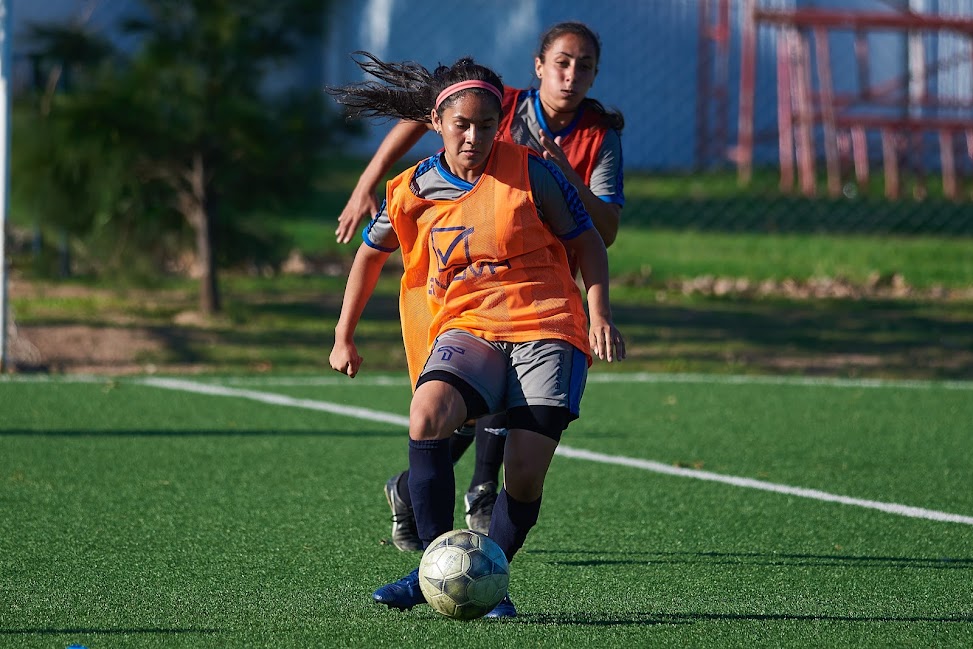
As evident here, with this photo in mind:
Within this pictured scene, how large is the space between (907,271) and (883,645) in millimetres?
10362

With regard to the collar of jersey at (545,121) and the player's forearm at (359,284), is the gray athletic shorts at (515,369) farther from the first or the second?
the collar of jersey at (545,121)

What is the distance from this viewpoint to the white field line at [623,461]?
17.6ft

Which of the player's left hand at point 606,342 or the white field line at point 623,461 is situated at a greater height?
the player's left hand at point 606,342

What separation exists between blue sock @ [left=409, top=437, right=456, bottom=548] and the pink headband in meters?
0.97

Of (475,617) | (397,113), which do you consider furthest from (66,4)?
(475,617)

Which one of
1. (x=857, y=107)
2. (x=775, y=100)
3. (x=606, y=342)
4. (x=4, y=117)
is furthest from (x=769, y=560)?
(x=857, y=107)

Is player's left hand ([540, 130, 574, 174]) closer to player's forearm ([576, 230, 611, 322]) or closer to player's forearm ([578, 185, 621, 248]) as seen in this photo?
player's forearm ([578, 185, 621, 248])

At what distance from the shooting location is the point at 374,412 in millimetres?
7676

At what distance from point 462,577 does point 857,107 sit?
1440 cm

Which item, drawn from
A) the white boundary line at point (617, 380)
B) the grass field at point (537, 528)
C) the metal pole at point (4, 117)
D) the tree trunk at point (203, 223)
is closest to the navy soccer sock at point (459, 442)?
the grass field at point (537, 528)

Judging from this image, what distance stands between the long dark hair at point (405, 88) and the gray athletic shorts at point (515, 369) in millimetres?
687

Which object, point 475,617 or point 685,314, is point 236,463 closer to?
point 475,617

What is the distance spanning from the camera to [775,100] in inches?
658

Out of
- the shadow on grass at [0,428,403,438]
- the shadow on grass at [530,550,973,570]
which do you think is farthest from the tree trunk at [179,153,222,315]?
the shadow on grass at [530,550,973,570]
